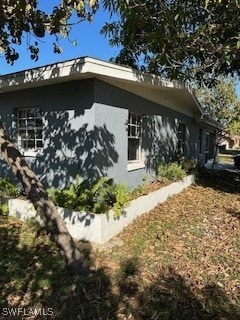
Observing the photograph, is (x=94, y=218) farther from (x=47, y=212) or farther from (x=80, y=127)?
(x=80, y=127)

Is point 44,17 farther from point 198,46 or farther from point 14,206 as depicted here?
point 14,206

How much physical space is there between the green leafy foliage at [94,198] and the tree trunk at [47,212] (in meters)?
1.23

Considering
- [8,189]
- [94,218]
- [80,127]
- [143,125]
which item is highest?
[143,125]

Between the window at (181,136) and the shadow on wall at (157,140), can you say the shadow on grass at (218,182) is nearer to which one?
the window at (181,136)

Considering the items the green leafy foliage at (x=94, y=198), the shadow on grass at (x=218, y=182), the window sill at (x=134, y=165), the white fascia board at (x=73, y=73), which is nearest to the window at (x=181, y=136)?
the shadow on grass at (x=218, y=182)

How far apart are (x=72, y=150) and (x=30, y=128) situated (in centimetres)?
197

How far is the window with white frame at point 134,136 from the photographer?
9.34 meters

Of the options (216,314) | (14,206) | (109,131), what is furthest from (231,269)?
(14,206)

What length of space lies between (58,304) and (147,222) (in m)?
3.45

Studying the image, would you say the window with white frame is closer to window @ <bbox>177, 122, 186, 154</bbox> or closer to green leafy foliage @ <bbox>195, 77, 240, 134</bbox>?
window @ <bbox>177, 122, 186, 154</bbox>

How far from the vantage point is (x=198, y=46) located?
295 inches

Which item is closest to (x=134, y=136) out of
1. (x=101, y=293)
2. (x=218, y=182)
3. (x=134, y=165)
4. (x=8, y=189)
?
(x=134, y=165)

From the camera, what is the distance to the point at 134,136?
31.4 feet

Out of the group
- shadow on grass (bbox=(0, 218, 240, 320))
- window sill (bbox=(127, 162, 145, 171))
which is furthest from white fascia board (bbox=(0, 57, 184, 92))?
shadow on grass (bbox=(0, 218, 240, 320))
